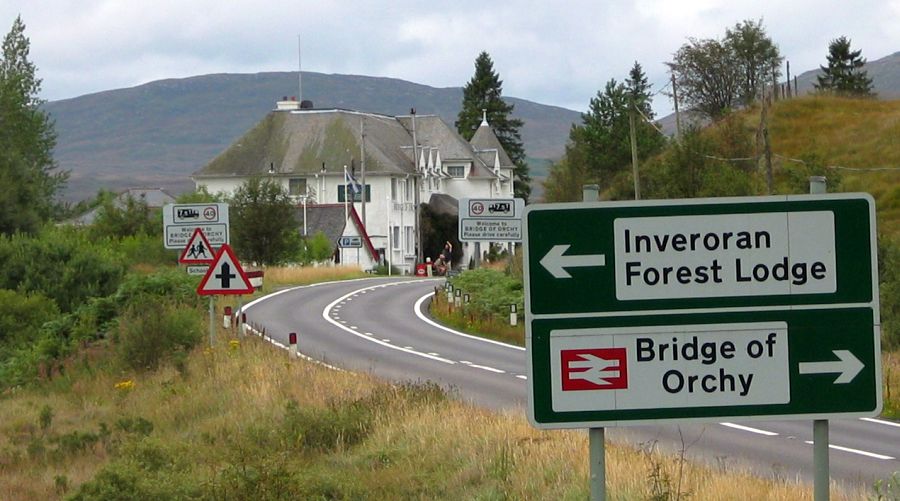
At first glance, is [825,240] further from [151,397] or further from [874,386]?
[151,397]

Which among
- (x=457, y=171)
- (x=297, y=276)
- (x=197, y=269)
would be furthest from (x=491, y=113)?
(x=197, y=269)

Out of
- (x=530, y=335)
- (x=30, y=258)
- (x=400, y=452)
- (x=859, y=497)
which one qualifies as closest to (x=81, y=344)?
(x=30, y=258)

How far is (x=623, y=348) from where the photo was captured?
16.0ft

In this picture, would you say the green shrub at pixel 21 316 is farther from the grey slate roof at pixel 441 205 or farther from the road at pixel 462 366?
the grey slate roof at pixel 441 205

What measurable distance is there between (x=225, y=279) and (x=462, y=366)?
5.95 m

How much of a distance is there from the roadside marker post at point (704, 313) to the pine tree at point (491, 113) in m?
117

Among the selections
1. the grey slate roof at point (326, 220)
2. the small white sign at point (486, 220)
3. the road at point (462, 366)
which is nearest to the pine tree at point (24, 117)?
the grey slate roof at point (326, 220)

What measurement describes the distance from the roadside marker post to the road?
83 centimetres

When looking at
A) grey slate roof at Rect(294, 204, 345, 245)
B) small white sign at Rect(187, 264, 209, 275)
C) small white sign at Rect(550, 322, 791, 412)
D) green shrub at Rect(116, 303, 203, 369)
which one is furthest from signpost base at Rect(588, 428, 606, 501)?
grey slate roof at Rect(294, 204, 345, 245)

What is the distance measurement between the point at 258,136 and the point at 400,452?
3449 inches

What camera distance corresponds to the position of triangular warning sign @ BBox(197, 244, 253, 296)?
22344 mm

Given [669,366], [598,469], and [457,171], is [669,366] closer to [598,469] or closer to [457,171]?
[598,469]

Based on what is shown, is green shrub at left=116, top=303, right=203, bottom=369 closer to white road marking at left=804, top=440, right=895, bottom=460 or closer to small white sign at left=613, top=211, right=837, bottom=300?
white road marking at left=804, top=440, right=895, bottom=460

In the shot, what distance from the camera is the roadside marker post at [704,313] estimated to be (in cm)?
485
